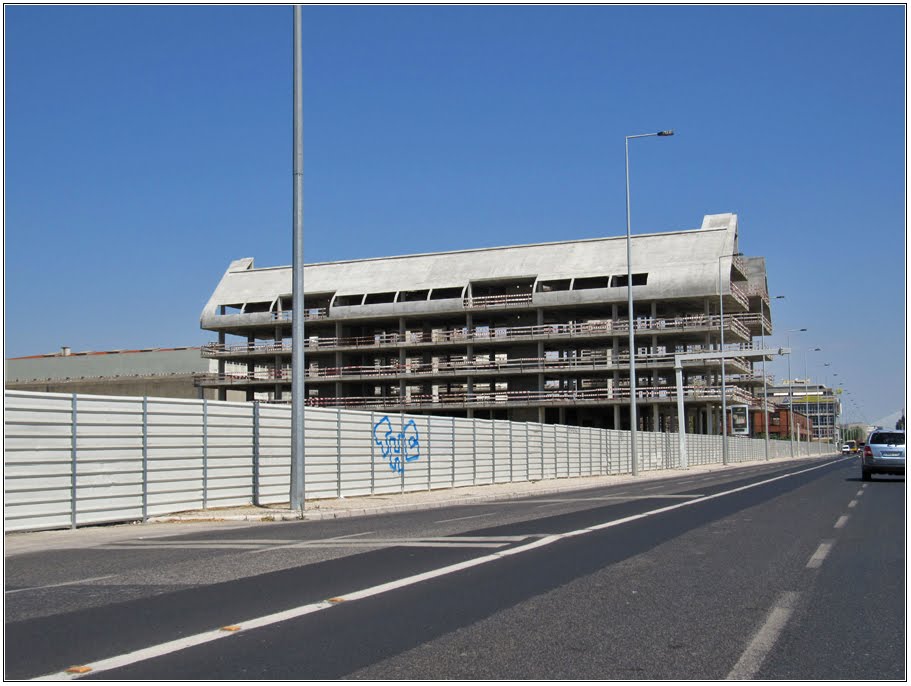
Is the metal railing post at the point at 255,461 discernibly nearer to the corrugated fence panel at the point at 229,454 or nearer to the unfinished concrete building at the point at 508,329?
the corrugated fence panel at the point at 229,454

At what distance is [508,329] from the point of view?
84.4 meters

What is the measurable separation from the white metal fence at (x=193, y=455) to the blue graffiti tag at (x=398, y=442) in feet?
0.11

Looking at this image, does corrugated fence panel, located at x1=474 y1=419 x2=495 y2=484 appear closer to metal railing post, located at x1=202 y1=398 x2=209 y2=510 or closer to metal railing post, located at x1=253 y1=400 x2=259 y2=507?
metal railing post, located at x1=253 y1=400 x2=259 y2=507

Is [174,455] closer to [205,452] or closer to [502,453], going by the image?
[205,452]

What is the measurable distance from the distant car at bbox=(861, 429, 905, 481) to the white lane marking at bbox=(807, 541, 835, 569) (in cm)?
2119

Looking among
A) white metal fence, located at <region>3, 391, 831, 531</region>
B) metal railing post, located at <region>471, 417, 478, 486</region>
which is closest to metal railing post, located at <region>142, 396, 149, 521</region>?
white metal fence, located at <region>3, 391, 831, 531</region>

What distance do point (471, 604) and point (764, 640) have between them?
8.20 ft

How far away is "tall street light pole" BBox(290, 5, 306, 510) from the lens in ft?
66.8

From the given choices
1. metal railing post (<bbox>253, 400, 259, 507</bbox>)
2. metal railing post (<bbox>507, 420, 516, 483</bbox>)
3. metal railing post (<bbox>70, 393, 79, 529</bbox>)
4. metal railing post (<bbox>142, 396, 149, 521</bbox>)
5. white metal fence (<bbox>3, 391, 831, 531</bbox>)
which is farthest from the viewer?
metal railing post (<bbox>507, 420, 516, 483</bbox>)

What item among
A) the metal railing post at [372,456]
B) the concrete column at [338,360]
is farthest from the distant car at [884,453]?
the concrete column at [338,360]

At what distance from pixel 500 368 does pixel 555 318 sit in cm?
680

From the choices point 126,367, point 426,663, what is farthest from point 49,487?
point 126,367

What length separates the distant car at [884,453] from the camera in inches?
1284

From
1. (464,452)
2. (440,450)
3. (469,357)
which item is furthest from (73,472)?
(469,357)
